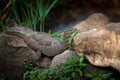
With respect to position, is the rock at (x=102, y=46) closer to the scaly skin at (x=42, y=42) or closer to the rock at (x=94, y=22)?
the scaly skin at (x=42, y=42)

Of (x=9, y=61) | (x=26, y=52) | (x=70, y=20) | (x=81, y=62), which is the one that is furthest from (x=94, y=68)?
(x=70, y=20)

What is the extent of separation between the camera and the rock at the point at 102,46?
Answer: 3.44m

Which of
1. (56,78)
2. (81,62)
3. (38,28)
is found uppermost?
(38,28)

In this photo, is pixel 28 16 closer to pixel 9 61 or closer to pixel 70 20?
pixel 9 61

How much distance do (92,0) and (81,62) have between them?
133 inches

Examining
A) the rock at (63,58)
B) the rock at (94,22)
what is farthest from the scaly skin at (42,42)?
the rock at (94,22)

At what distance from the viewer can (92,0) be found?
1.67 feet

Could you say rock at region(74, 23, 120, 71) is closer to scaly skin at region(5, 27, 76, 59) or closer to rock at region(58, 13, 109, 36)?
scaly skin at region(5, 27, 76, 59)

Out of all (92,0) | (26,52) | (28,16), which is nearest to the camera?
(92,0)

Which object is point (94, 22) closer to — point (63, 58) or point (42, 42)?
point (42, 42)

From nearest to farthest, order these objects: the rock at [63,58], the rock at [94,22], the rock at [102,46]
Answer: the rock at [102,46]
the rock at [63,58]
the rock at [94,22]

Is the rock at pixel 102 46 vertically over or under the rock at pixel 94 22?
under

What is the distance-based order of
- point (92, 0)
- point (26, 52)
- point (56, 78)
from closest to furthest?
point (92, 0)
point (56, 78)
point (26, 52)

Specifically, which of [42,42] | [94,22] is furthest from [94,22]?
[42,42]
